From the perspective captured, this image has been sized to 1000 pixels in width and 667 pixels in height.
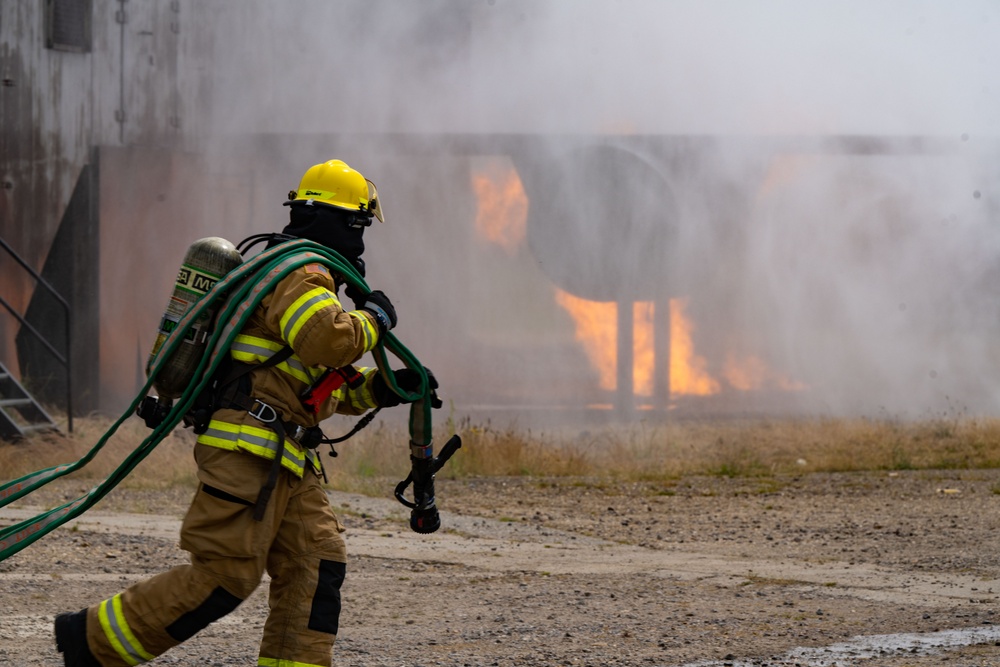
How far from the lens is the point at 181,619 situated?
307 cm

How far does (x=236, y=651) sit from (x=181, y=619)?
3.63 feet

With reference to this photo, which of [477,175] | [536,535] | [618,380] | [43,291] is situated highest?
[477,175]

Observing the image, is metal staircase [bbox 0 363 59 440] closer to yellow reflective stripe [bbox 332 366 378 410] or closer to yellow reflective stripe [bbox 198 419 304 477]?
yellow reflective stripe [bbox 332 366 378 410]

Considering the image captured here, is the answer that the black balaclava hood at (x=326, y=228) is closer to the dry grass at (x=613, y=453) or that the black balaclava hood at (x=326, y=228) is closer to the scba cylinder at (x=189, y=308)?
the scba cylinder at (x=189, y=308)

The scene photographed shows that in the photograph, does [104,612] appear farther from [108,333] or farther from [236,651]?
[108,333]

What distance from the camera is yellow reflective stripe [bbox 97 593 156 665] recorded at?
3.06 meters

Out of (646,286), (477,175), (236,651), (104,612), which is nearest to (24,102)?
(477,175)

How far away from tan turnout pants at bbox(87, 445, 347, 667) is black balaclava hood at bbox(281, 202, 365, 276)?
0.69 m

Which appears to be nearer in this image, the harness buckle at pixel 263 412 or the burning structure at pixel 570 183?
the harness buckle at pixel 263 412

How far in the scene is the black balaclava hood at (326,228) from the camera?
3467mm

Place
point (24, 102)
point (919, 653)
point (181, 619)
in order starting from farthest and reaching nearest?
point (24, 102) → point (919, 653) → point (181, 619)

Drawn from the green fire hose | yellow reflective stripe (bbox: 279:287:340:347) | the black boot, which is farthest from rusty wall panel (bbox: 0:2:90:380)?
yellow reflective stripe (bbox: 279:287:340:347)

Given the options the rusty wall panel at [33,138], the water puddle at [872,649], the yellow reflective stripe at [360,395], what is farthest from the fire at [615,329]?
the yellow reflective stripe at [360,395]

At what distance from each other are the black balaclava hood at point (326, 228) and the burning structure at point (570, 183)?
829 centimetres
